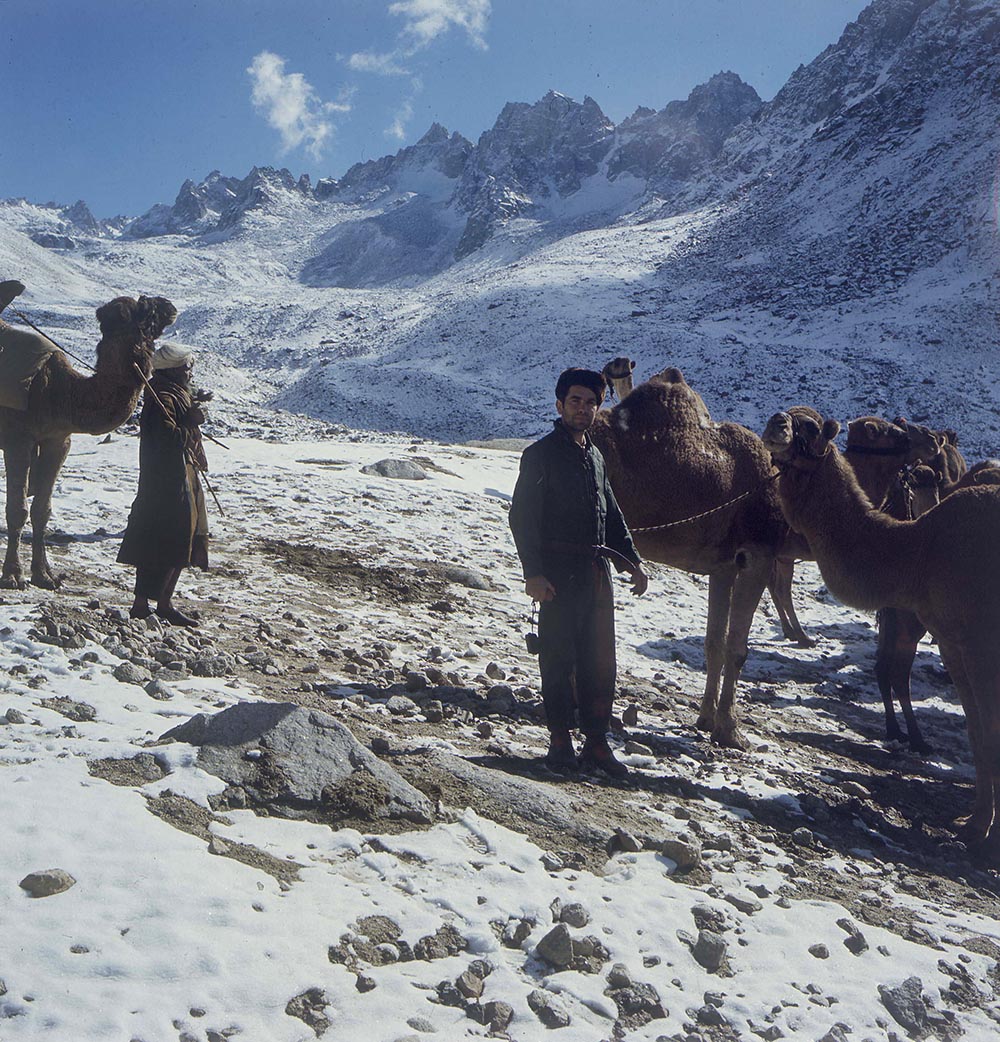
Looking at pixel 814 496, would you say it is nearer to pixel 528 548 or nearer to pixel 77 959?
pixel 528 548

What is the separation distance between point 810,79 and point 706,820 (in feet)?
425

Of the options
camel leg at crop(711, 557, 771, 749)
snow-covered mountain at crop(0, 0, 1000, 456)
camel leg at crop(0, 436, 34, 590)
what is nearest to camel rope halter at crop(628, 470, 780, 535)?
camel leg at crop(711, 557, 771, 749)

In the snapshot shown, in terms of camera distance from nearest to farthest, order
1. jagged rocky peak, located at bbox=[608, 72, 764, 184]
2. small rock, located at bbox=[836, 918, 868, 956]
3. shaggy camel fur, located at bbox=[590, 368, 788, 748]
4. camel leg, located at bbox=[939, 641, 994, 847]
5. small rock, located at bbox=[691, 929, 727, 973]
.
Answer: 1. small rock, located at bbox=[691, 929, 727, 973]
2. small rock, located at bbox=[836, 918, 868, 956]
3. camel leg, located at bbox=[939, 641, 994, 847]
4. shaggy camel fur, located at bbox=[590, 368, 788, 748]
5. jagged rocky peak, located at bbox=[608, 72, 764, 184]

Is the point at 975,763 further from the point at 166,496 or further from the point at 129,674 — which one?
the point at 166,496

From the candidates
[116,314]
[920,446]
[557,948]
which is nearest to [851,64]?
[920,446]

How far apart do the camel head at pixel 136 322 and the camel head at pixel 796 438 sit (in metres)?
4.63

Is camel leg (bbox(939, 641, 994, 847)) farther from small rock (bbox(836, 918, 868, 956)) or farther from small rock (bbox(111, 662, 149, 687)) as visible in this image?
small rock (bbox(111, 662, 149, 687))

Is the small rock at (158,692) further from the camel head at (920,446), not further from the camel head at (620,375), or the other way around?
the camel head at (920,446)

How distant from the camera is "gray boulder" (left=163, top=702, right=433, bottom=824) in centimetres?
396

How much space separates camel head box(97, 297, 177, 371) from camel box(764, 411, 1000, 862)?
4.75 meters

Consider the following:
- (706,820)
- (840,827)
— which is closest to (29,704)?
(706,820)

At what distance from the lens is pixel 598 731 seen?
17.2 ft

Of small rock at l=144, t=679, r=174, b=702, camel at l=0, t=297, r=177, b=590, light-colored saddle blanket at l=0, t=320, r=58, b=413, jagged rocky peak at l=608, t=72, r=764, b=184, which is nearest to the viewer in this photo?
small rock at l=144, t=679, r=174, b=702

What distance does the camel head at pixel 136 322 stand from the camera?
7.05m
